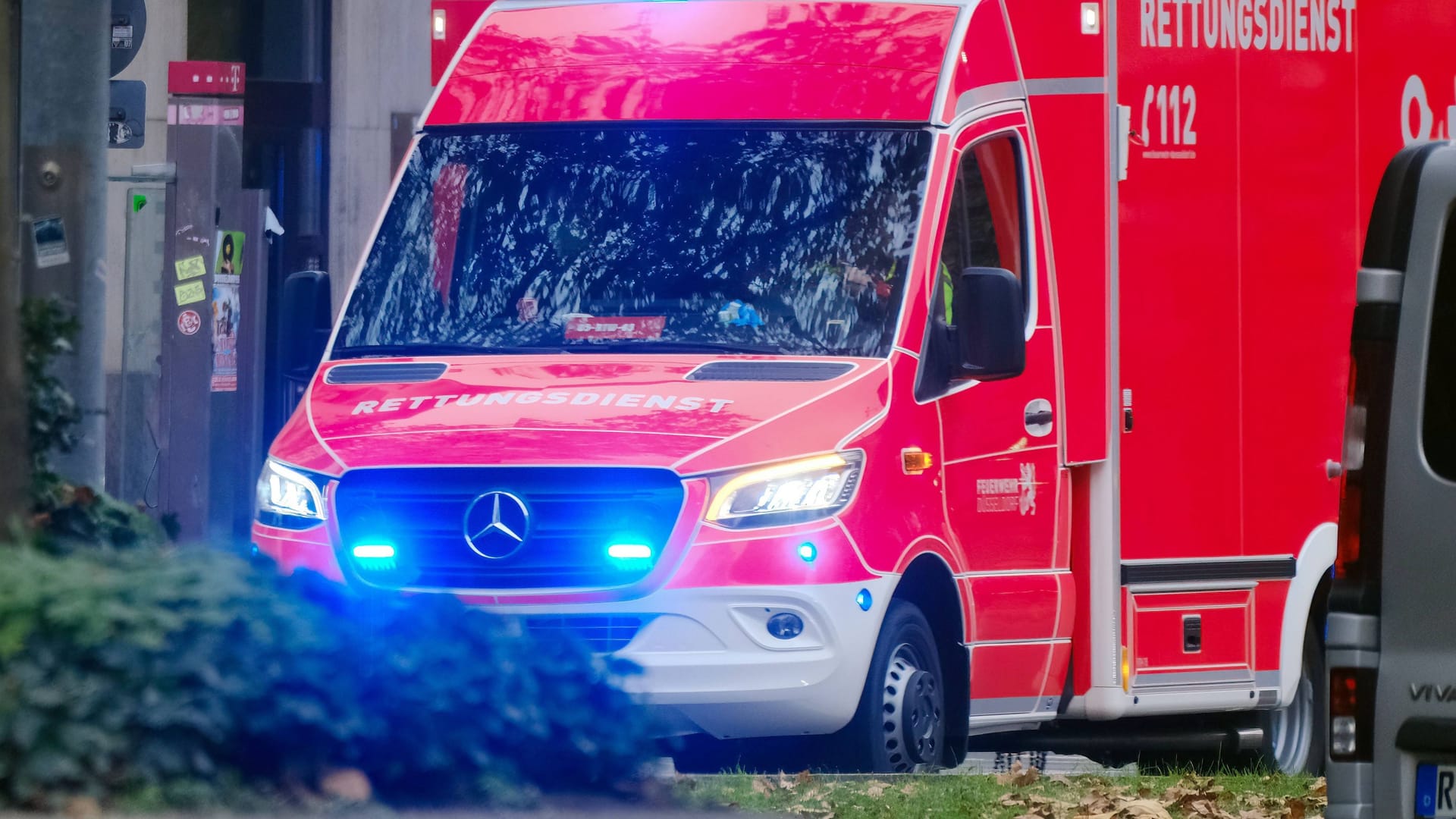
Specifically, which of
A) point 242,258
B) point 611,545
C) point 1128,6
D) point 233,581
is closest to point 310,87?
point 242,258

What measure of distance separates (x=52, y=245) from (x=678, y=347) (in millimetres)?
2125

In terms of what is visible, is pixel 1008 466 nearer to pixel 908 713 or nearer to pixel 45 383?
pixel 908 713

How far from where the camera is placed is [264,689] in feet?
16.9

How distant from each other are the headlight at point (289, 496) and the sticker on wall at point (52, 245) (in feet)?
4.23

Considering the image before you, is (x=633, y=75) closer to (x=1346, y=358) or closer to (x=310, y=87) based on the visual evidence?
(x=1346, y=358)

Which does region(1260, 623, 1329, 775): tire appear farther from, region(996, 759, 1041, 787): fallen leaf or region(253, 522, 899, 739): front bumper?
region(253, 522, 899, 739): front bumper

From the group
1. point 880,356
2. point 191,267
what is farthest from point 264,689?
point 191,267

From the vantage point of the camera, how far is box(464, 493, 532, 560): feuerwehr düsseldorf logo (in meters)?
7.35

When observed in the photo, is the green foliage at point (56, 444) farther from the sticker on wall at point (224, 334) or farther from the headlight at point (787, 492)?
the sticker on wall at point (224, 334)

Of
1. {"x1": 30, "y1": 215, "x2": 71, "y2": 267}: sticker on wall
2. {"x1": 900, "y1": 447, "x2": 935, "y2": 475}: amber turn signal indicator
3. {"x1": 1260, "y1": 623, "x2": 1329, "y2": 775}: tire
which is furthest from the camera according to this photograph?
{"x1": 1260, "y1": 623, "x2": 1329, "y2": 775}: tire

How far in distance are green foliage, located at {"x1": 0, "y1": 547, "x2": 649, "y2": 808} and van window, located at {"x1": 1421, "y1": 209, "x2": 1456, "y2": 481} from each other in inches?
74.6

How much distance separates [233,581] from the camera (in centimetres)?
534

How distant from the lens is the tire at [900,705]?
299 inches

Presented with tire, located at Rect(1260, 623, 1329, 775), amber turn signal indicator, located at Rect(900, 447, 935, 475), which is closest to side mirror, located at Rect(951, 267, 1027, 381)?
amber turn signal indicator, located at Rect(900, 447, 935, 475)
